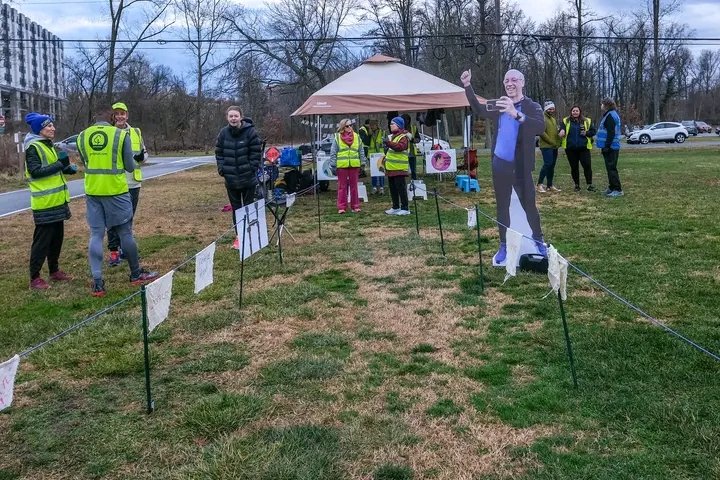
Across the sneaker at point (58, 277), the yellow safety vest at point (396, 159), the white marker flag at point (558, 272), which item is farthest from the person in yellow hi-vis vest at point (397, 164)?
the white marker flag at point (558, 272)

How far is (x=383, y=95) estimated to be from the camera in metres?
12.2

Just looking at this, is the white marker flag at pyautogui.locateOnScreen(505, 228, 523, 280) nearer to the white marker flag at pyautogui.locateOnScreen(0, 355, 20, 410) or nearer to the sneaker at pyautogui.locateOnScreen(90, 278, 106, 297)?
the white marker flag at pyautogui.locateOnScreen(0, 355, 20, 410)

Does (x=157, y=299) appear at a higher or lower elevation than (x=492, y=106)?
lower

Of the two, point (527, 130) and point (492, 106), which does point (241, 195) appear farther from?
point (527, 130)

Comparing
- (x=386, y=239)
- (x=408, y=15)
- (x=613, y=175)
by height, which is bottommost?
(x=386, y=239)

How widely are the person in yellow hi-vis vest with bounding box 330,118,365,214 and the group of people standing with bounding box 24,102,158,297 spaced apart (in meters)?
5.09

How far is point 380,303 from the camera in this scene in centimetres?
555

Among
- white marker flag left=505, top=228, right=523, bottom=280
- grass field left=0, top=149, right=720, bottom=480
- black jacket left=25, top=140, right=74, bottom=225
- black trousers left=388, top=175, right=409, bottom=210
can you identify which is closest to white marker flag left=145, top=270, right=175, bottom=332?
grass field left=0, top=149, right=720, bottom=480

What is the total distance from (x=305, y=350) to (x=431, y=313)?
1.25m

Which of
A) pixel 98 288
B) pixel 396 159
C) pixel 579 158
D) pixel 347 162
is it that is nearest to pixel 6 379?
pixel 98 288

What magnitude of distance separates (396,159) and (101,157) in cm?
552

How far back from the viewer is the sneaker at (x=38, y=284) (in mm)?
6270

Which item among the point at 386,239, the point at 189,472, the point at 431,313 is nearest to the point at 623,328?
the point at 431,313

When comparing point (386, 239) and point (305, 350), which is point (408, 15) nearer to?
point (386, 239)
